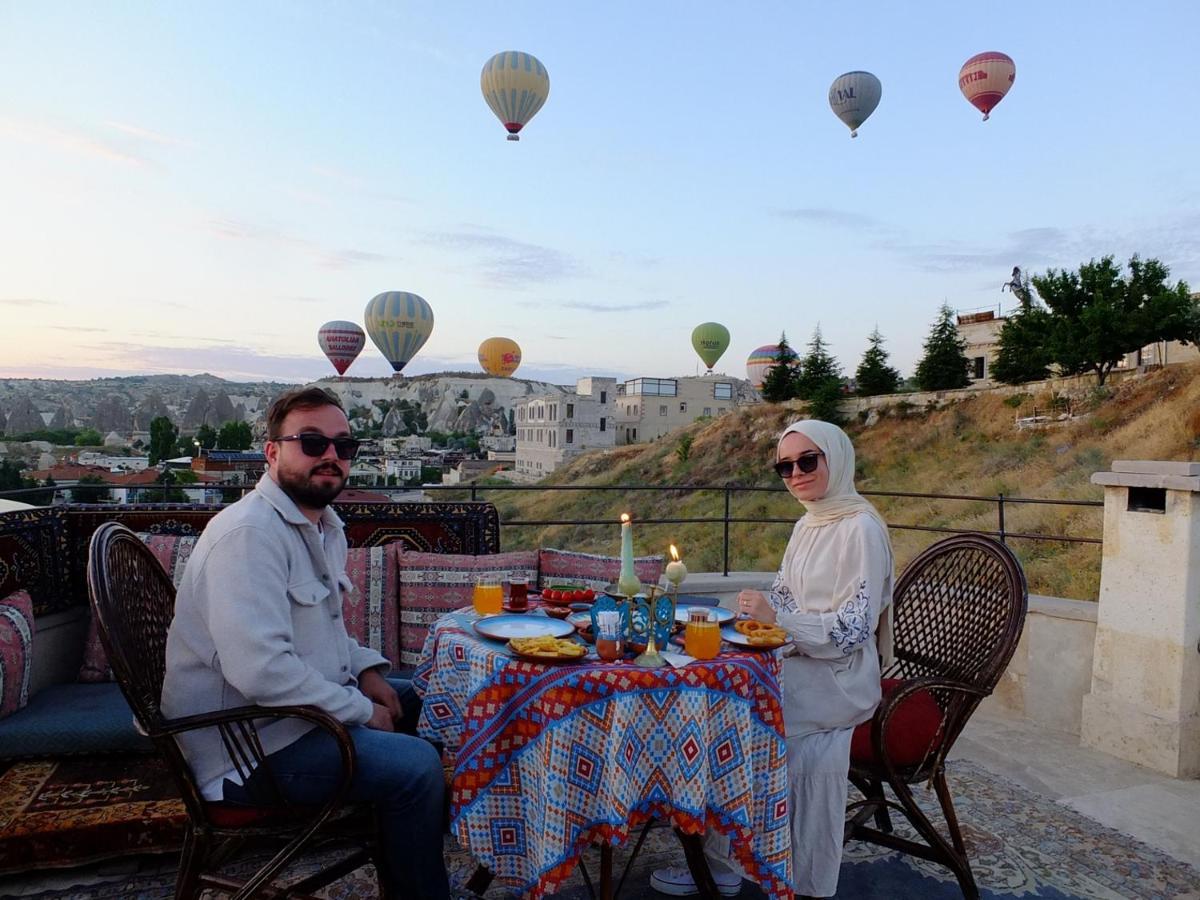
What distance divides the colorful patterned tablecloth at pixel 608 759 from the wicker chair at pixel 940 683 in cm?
53

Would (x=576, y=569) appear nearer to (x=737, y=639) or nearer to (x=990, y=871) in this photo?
(x=737, y=639)

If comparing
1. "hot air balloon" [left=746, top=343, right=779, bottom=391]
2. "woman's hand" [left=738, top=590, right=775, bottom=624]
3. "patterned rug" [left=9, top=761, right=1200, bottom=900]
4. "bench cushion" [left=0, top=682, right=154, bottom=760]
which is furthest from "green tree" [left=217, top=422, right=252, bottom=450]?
"woman's hand" [left=738, top=590, right=775, bottom=624]

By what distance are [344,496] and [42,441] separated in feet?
97.2

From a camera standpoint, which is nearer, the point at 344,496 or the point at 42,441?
the point at 344,496

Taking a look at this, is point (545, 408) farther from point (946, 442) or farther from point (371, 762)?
point (371, 762)

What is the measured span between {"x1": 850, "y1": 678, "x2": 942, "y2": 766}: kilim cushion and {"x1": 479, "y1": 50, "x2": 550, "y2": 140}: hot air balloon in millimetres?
23502

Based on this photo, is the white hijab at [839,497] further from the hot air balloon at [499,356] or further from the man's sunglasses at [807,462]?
the hot air balloon at [499,356]

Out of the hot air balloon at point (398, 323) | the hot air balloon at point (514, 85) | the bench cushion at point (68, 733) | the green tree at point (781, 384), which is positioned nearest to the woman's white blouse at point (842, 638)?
the bench cushion at point (68, 733)

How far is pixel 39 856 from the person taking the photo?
2.40 meters

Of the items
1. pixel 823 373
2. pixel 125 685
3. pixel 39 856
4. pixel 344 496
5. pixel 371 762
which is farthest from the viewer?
pixel 823 373

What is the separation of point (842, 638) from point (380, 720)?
137cm

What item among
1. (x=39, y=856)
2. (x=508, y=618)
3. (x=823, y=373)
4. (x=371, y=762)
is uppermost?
(x=823, y=373)

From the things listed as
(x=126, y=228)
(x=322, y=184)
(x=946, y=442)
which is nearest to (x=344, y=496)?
(x=126, y=228)

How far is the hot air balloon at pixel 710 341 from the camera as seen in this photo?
50688mm
